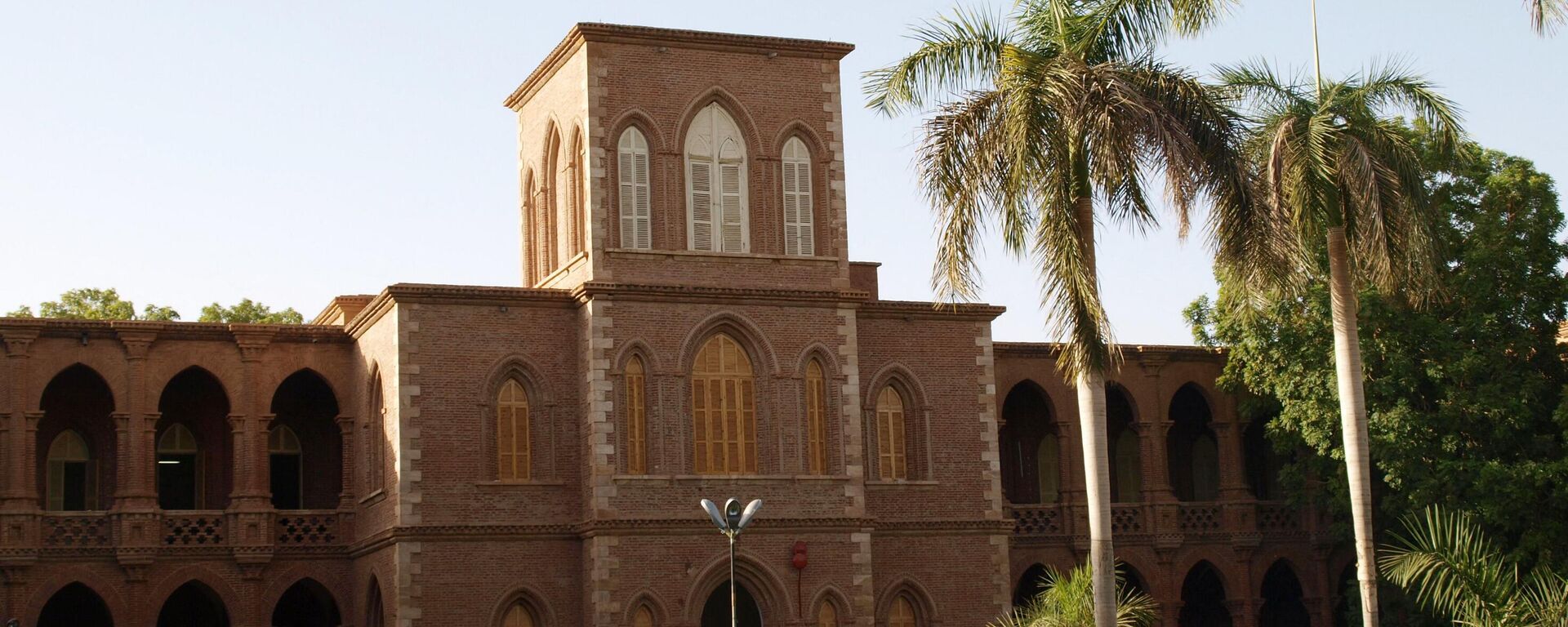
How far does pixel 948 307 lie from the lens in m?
37.5

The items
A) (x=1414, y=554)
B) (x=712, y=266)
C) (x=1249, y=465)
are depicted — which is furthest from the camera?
(x=1249, y=465)

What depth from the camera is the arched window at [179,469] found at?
3784 centimetres

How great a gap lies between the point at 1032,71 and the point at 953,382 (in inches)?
467

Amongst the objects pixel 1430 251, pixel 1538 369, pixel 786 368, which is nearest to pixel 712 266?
pixel 786 368

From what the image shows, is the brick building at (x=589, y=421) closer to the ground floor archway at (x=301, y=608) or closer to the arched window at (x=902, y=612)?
the arched window at (x=902, y=612)

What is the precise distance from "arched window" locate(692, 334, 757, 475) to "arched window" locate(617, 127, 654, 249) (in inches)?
81.7

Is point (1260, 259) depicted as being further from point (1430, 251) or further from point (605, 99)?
point (605, 99)

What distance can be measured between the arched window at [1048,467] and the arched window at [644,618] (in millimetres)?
11706

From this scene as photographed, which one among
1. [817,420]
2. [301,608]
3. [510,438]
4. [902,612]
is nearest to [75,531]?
[301,608]

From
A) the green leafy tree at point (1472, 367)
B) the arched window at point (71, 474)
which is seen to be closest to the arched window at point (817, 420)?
the green leafy tree at point (1472, 367)

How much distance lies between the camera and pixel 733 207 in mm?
34906

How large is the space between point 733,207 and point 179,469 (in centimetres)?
1151

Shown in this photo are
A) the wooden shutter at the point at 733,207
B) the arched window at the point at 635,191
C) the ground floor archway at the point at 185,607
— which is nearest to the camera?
the arched window at the point at 635,191

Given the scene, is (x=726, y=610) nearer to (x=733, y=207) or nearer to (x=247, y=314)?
(x=733, y=207)
